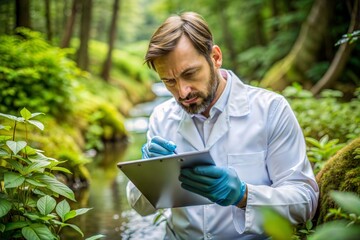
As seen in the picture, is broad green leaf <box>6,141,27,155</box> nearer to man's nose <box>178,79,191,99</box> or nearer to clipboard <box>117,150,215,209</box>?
clipboard <box>117,150,215,209</box>

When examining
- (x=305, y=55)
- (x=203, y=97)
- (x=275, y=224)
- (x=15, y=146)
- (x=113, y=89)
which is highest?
(x=275, y=224)

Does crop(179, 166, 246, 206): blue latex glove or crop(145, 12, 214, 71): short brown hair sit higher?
crop(145, 12, 214, 71): short brown hair

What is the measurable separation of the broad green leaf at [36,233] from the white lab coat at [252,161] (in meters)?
0.79

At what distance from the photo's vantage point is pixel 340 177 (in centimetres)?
241

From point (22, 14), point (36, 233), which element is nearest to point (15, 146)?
point (36, 233)

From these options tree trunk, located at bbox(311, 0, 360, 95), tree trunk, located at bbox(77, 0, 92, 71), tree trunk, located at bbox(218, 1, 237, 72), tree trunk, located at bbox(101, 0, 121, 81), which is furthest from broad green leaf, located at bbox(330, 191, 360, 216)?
tree trunk, located at bbox(218, 1, 237, 72)

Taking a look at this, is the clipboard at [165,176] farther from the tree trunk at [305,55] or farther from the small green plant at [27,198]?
the tree trunk at [305,55]

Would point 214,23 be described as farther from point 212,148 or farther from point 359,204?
point 359,204

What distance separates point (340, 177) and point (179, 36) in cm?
114

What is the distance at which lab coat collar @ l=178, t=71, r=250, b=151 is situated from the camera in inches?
95.8

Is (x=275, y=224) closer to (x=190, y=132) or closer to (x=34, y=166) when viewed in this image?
(x=34, y=166)

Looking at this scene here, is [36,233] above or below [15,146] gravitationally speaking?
below

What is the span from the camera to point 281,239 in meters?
0.89

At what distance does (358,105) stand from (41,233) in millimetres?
3750
